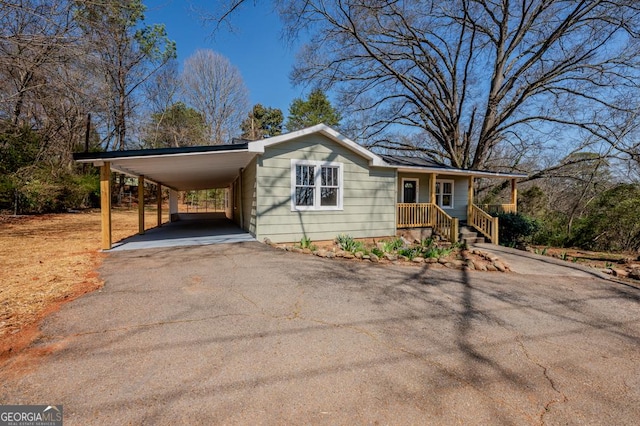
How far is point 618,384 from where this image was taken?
225 centimetres

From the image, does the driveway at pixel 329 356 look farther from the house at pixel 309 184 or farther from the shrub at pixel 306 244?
the house at pixel 309 184

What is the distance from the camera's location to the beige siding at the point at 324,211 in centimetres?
762

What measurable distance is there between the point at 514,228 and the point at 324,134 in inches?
342

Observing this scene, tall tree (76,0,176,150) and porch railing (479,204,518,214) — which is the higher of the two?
tall tree (76,0,176,150)

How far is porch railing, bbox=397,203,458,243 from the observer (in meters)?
9.98

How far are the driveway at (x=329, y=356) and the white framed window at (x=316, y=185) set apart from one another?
3.91 m

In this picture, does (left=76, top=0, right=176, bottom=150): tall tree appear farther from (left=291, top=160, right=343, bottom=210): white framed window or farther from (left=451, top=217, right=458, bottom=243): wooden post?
(left=451, top=217, right=458, bottom=243): wooden post

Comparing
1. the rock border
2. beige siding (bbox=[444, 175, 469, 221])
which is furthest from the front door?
the rock border

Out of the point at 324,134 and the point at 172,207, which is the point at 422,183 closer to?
the point at 324,134

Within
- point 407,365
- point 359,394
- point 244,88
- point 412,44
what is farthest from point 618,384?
point 244,88

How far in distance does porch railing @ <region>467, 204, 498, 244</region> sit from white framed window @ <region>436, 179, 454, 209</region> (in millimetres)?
1275

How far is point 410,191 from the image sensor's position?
12.1m

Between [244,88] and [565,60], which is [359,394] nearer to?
[565,60]

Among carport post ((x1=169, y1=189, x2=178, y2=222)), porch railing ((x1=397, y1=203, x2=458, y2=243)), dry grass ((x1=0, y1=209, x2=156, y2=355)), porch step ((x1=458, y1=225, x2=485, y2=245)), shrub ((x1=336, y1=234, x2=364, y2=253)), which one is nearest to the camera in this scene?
dry grass ((x1=0, y1=209, x2=156, y2=355))
